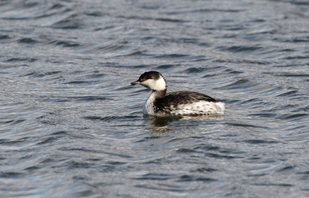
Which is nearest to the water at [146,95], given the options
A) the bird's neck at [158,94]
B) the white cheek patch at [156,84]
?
the bird's neck at [158,94]

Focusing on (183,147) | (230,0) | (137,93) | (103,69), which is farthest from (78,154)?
(230,0)

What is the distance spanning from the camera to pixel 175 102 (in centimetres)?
1667

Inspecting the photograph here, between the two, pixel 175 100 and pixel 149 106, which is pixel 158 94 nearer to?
pixel 149 106

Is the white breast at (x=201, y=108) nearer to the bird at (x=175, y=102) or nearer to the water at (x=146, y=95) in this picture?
the bird at (x=175, y=102)

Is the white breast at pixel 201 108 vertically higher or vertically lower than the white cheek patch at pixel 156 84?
lower

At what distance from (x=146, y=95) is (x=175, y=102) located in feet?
6.64

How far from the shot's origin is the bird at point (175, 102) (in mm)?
16391

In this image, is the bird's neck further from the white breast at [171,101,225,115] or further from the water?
the white breast at [171,101,225,115]

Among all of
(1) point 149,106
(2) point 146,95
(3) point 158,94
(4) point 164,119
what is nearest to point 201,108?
(4) point 164,119

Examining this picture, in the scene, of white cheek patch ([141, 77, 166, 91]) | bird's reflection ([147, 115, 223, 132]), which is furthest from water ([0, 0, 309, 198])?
white cheek patch ([141, 77, 166, 91])

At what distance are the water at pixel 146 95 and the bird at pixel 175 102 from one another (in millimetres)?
203

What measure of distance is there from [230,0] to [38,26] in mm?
4964

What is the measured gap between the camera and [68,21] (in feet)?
79.4

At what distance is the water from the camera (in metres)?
12.9
